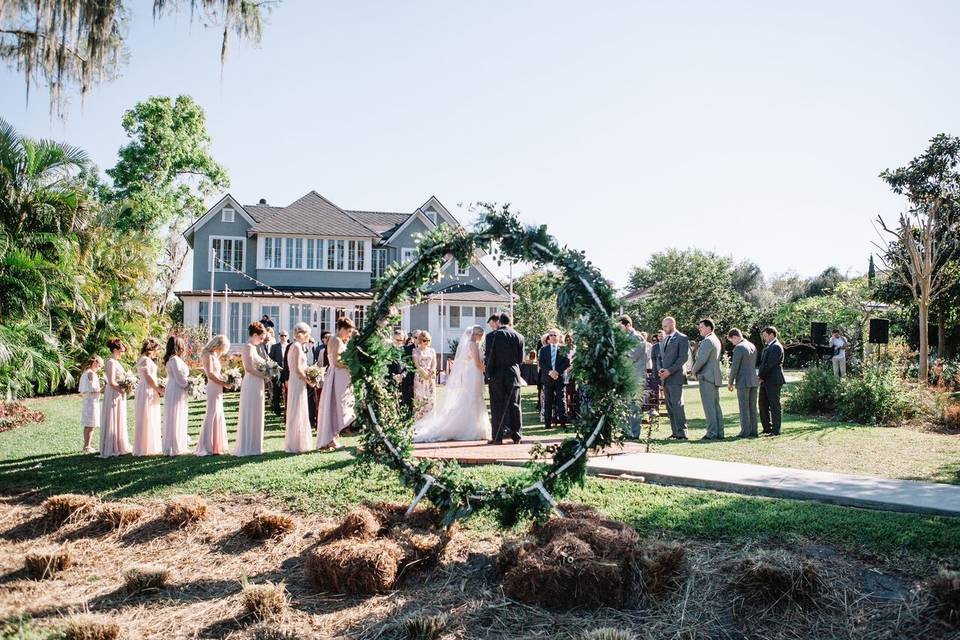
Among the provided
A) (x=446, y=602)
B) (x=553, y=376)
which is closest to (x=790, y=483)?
(x=446, y=602)

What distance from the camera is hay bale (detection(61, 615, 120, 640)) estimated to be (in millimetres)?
4957

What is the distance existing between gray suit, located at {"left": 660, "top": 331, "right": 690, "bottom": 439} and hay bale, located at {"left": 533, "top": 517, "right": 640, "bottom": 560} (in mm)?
6981

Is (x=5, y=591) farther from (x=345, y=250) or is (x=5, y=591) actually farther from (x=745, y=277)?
(x=745, y=277)

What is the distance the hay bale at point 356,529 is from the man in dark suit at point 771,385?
30.5 ft

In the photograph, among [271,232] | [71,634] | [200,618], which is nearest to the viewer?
[71,634]

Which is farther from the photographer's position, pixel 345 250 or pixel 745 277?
pixel 745 277

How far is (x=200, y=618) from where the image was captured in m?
5.43

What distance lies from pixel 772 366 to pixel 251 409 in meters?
9.75

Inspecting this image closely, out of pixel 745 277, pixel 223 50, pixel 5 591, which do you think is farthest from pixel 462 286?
pixel 745 277

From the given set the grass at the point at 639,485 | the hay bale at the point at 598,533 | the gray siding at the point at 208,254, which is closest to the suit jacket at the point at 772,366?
the grass at the point at 639,485

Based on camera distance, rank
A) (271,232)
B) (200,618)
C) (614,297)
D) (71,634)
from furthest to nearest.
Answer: (271,232) → (614,297) → (200,618) → (71,634)

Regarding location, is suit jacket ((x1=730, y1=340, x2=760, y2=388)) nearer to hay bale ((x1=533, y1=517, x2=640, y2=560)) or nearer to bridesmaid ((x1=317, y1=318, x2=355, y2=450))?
bridesmaid ((x1=317, y1=318, x2=355, y2=450))

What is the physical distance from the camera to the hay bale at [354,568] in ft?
18.8

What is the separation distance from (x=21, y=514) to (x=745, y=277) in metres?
65.3
